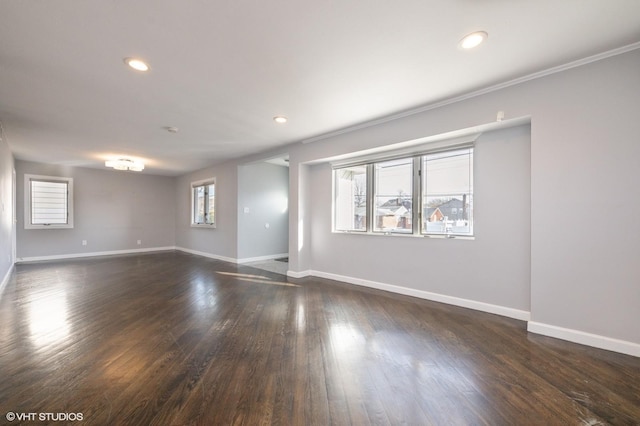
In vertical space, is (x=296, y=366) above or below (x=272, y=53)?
below

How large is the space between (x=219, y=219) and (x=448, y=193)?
18.2 ft

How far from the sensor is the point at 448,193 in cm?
349

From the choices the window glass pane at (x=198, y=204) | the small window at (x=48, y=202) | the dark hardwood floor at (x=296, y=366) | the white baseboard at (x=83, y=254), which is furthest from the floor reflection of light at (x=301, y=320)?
the small window at (x=48, y=202)

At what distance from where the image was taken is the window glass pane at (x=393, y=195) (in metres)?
3.90

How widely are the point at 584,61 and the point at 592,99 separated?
0.34m

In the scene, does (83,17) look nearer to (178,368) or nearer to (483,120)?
(178,368)

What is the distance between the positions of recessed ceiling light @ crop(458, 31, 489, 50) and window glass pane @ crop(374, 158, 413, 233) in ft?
6.11

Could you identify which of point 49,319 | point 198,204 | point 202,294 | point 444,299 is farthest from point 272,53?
point 198,204

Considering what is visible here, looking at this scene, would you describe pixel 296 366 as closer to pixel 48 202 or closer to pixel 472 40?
pixel 472 40

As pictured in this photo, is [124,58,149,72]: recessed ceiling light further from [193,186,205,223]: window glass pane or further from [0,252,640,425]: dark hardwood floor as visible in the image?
[193,186,205,223]: window glass pane

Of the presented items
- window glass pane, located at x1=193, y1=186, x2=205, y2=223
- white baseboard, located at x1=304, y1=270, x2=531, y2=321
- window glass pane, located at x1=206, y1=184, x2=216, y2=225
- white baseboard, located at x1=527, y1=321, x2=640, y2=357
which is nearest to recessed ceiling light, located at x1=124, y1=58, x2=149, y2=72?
white baseboard, located at x1=304, y1=270, x2=531, y2=321

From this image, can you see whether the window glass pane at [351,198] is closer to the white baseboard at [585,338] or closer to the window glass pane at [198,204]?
the white baseboard at [585,338]

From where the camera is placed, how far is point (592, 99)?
7.61 ft

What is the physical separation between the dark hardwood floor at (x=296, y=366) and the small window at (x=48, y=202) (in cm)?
455
